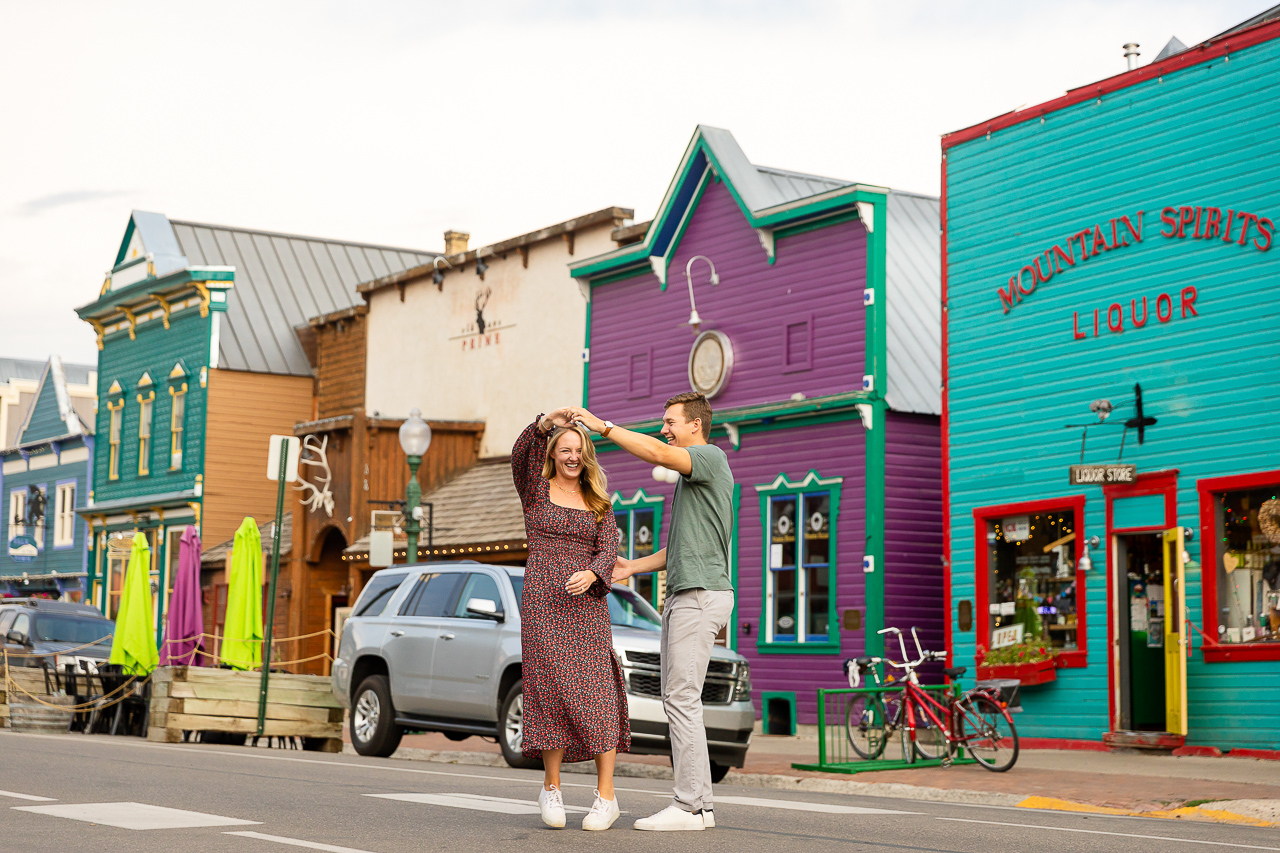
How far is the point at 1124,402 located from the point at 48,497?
1305 inches

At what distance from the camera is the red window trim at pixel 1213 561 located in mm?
15547

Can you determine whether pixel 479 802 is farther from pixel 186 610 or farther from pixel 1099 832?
pixel 186 610

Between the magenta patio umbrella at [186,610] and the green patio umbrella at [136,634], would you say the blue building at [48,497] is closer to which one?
the magenta patio umbrella at [186,610]

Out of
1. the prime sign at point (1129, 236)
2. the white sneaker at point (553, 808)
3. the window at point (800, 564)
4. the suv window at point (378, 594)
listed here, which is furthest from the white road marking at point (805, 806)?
the window at point (800, 564)

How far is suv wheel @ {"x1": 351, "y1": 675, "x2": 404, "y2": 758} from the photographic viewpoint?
1547 centimetres

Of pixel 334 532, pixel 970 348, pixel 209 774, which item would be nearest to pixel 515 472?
pixel 209 774

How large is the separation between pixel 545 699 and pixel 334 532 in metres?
23.2

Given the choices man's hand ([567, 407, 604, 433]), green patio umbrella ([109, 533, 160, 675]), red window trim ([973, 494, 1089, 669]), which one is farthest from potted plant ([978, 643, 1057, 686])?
man's hand ([567, 407, 604, 433])

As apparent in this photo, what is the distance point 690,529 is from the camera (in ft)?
26.0

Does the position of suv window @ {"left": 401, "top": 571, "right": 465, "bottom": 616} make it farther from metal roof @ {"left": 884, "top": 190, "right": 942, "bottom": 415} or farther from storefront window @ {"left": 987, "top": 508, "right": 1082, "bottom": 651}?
metal roof @ {"left": 884, "top": 190, "right": 942, "bottom": 415}

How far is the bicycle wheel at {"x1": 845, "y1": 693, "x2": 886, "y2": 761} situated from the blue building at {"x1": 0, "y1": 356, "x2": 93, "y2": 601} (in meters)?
29.8

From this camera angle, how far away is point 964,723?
47.8 feet

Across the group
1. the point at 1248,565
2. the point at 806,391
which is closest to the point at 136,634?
the point at 806,391

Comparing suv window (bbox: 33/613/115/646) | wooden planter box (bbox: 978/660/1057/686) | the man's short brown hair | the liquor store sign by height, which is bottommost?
wooden planter box (bbox: 978/660/1057/686)
